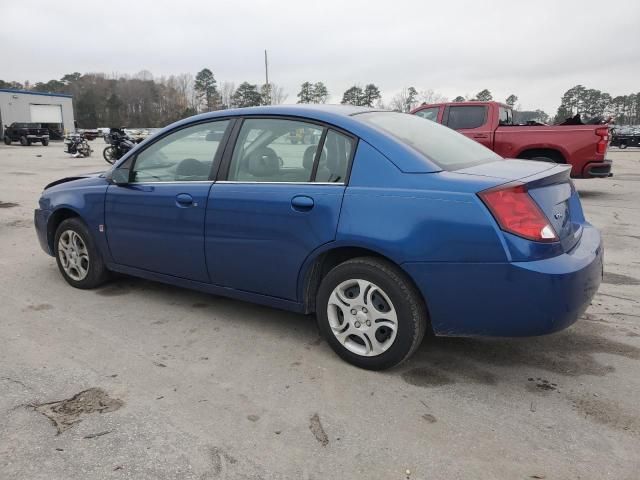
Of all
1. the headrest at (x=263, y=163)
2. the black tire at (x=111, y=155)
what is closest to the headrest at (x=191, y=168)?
the headrest at (x=263, y=163)

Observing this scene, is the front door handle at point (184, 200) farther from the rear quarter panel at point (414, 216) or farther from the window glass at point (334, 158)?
the rear quarter panel at point (414, 216)

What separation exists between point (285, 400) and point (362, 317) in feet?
2.17

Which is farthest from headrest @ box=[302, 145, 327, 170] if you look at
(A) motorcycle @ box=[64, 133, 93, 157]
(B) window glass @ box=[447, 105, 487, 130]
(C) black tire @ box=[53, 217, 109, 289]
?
(A) motorcycle @ box=[64, 133, 93, 157]

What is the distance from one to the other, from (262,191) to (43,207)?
2.63 m

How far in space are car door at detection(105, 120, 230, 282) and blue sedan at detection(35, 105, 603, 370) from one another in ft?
0.04

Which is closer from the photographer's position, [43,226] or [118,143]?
[43,226]

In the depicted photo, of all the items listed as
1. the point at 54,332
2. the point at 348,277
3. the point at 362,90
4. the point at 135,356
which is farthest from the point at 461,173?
the point at 362,90

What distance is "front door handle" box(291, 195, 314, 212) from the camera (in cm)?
315

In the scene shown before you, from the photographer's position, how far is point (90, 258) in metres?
4.49

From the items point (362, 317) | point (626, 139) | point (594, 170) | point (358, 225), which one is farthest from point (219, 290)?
point (626, 139)

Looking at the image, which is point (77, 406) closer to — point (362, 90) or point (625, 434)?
point (625, 434)

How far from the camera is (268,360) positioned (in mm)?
3295

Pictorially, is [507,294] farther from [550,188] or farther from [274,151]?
[274,151]

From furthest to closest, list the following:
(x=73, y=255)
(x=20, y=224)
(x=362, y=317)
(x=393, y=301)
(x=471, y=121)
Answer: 1. (x=471, y=121)
2. (x=20, y=224)
3. (x=73, y=255)
4. (x=362, y=317)
5. (x=393, y=301)
